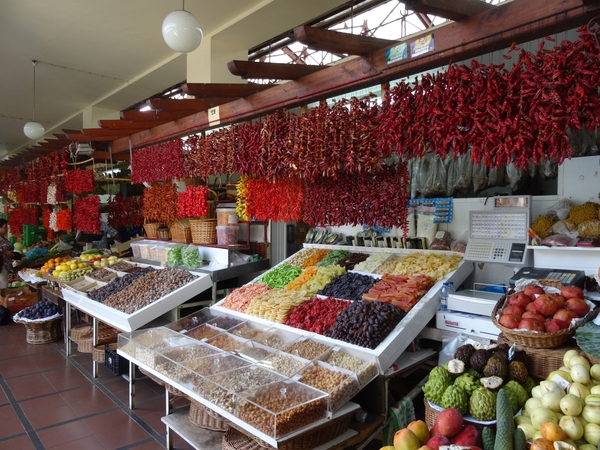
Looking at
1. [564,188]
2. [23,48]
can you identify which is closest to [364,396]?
[564,188]

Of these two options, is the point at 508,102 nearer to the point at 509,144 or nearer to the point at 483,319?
the point at 509,144

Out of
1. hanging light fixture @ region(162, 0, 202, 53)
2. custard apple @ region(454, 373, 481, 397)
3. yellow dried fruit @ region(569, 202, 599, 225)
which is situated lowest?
custard apple @ region(454, 373, 481, 397)

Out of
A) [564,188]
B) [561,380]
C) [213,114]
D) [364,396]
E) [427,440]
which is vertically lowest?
[364,396]

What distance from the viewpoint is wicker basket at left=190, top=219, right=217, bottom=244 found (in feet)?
17.9

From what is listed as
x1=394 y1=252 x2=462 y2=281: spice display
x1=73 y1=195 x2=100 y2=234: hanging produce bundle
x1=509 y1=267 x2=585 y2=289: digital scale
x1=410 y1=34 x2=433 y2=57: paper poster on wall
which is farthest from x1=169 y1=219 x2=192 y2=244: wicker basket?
x1=509 y1=267 x2=585 y2=289: digital scale

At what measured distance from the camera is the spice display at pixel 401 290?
336cm

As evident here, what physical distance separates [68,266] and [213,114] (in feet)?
12.2

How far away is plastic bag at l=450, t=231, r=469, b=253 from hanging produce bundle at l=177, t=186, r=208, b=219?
3.05 meters

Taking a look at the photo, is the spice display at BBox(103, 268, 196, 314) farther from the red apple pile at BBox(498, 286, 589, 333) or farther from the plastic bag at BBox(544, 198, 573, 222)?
the plastic bag at BBox(544, 198, 573, 222)

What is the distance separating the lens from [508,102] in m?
2.43

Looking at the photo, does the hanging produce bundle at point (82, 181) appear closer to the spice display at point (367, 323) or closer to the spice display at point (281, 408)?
the spice display at point (367, 323)

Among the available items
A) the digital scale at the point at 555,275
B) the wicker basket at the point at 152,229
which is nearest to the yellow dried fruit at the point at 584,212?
the digital scale at the point at 555,275

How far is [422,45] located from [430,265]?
6.73 feet

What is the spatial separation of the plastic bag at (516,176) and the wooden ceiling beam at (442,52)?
184 cm
